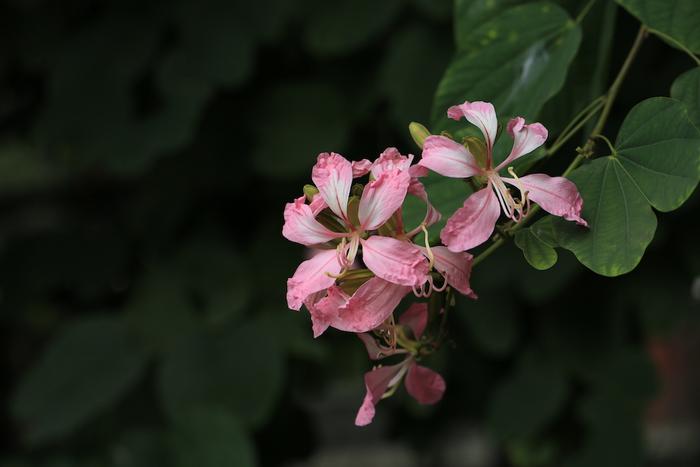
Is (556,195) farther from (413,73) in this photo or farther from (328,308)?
(413,73)

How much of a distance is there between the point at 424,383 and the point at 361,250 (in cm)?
10

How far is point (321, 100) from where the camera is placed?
1438 mm

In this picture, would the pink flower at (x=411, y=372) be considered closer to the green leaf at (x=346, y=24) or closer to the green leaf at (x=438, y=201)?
the green leaf at (x=438, y=201)

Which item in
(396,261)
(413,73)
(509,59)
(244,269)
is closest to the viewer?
(396,261)

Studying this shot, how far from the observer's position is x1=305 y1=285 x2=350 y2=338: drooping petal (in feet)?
1.55

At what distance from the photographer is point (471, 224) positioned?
47 cm

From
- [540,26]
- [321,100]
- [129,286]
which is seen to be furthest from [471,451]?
[540,26]

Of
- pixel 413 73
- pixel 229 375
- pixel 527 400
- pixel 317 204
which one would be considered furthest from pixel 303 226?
pixel 527 400

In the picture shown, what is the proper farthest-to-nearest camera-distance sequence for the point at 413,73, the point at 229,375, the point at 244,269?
the point at 244,269 < the point at 229,375 < the point at 413,73

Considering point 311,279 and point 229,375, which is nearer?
point 311,279

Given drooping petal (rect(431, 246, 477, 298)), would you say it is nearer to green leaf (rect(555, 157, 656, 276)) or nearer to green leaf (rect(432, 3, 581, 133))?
green leaf (rect(555, 157, 656, 276))

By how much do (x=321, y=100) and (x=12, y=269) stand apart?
0.68 metres

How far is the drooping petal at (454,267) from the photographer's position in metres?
0.48

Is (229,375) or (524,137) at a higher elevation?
(524,137)
